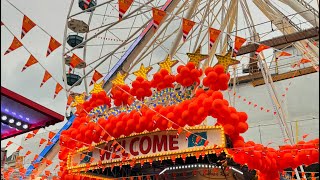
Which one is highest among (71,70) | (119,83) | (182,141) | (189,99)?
(71,70)

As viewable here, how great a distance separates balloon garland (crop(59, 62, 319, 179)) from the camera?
11.6m

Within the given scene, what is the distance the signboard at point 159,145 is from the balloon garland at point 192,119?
0.29 m

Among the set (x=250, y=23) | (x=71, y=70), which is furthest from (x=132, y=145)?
(x=71, y=70)

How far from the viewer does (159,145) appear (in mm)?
12750

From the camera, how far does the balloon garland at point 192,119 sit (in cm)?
1162

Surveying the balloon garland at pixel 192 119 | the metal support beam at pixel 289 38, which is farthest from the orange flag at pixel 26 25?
the metal support beam at pixel 289 38

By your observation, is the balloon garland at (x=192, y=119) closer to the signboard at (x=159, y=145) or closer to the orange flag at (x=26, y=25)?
the signboard at (x=159, y=145)

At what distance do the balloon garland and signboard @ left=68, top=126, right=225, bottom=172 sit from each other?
11.3 inches

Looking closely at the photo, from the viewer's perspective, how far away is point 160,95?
1325cm

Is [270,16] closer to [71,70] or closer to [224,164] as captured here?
[224,164]

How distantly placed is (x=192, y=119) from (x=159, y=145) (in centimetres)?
160

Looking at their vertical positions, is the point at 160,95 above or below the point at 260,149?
above

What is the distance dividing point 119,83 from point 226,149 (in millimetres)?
4539

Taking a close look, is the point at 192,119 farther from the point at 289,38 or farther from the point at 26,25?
the point at 289,38
